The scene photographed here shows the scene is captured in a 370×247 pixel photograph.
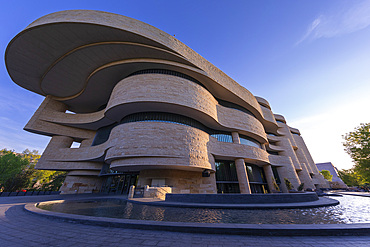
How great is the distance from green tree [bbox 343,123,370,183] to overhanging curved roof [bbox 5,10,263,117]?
1733 centimetres

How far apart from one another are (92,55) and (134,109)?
9394mm

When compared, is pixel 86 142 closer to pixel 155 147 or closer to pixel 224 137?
pixel 155 147

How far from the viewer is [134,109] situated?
17.8 m

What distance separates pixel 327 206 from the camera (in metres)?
8.64

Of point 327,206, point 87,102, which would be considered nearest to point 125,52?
point 87,102

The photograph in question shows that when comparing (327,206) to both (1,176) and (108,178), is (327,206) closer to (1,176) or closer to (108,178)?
(108,178)

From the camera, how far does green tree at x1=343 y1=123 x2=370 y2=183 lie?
2008cm

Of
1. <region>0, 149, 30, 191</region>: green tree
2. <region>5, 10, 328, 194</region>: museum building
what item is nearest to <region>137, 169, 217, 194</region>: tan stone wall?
<region>5, 10, 328, 194</region>: museum building

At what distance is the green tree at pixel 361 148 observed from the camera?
20.1 m

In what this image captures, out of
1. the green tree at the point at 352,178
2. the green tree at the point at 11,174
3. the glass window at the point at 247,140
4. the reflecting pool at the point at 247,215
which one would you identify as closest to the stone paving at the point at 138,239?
the reflecting pool at the point at 247,215

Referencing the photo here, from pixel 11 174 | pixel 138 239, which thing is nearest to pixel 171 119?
pixel 138 239

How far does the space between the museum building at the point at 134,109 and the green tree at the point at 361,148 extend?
8550 millimetres

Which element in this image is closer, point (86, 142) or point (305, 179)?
point (86, 142)

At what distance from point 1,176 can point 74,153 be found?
17.7 m
